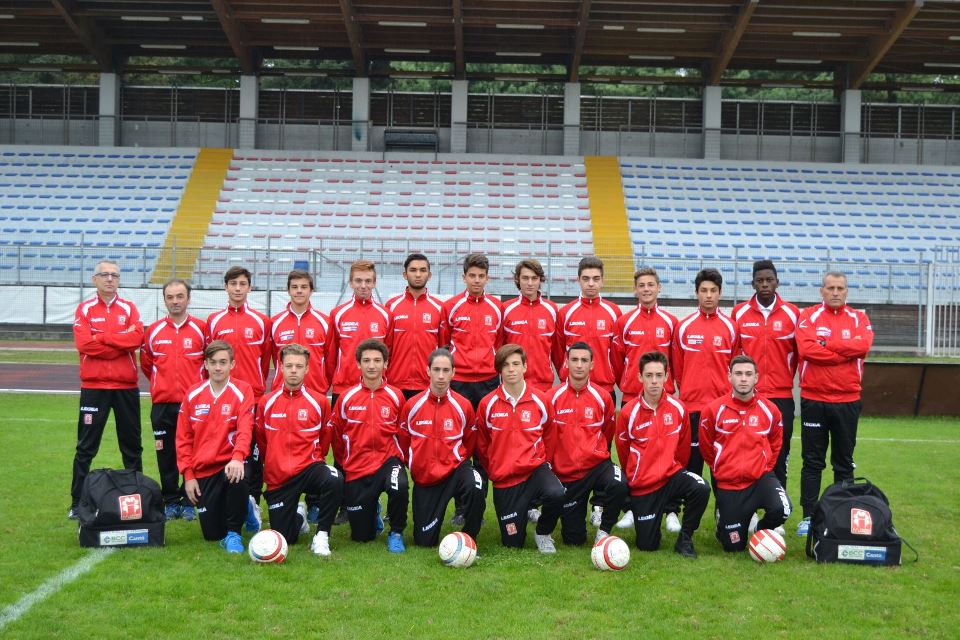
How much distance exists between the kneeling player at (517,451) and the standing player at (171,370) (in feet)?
7.85

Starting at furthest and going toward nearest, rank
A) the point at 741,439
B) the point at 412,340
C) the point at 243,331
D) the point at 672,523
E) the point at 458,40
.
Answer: the point at 458,40
the point at 412,340
the point at 243,331
the point at 672,523
the point at 741,439

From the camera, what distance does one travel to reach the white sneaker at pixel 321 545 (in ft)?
20.8

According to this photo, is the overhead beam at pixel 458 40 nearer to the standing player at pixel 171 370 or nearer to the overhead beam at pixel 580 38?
the overhead beam at pixel 580 38

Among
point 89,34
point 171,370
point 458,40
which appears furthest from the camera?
point 89,34

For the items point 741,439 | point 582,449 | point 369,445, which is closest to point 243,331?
point 369,445

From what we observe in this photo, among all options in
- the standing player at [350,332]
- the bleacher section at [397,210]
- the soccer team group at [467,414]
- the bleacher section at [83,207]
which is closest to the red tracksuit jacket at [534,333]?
the soccer team group at [467,414]

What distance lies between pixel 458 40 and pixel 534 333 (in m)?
21.3

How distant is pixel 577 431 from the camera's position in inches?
277

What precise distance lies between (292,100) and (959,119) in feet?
76.5

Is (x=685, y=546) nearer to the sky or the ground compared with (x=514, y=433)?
nearer to the ground

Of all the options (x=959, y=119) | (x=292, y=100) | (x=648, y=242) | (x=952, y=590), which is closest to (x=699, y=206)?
(x=648, y=242)

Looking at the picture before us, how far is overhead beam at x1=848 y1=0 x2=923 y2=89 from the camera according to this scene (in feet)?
83.5

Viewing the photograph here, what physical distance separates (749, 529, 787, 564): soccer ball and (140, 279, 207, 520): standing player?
4.34 metres

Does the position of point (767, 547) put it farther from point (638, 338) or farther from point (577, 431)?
point (638, 338)
